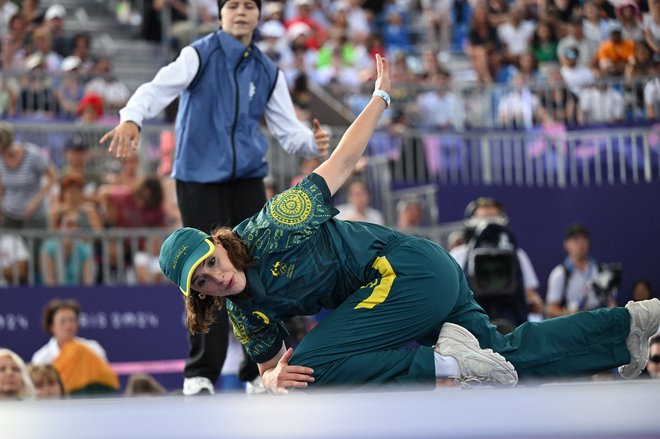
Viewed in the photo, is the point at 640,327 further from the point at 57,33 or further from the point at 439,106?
the point at 57,33

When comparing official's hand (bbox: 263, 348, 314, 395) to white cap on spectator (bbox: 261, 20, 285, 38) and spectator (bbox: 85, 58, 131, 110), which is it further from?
white cap on spectator (bbox: 261, 20, 285, 38)

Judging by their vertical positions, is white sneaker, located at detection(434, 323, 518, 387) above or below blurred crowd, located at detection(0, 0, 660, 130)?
below

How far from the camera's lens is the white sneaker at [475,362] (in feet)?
15.3

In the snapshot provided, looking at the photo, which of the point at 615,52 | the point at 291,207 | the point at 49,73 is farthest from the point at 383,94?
the point at 49,73

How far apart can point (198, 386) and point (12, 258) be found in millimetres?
4735

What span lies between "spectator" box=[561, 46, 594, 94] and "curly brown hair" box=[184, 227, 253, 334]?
8.83 m

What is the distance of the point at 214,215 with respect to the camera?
581 centimetres

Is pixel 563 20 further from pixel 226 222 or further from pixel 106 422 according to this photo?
pixel 106 422

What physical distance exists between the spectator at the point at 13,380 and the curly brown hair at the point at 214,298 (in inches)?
104

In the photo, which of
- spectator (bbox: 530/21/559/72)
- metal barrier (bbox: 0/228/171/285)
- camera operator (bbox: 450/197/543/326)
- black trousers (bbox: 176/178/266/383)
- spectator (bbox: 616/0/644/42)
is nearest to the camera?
black trousers (bbox: 176/178/266/383)

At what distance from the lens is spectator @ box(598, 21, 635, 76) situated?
980 centimetres

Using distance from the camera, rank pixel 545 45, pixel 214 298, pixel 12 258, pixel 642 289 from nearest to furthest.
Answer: pixel 214 298, pixel 12 258, pixel 642 289, pixel 545 45

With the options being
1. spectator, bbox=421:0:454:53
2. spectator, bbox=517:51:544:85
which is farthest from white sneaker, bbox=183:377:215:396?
spectator, bbox=421:0:454:53

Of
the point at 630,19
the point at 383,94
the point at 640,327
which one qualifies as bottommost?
the point at 640,327
